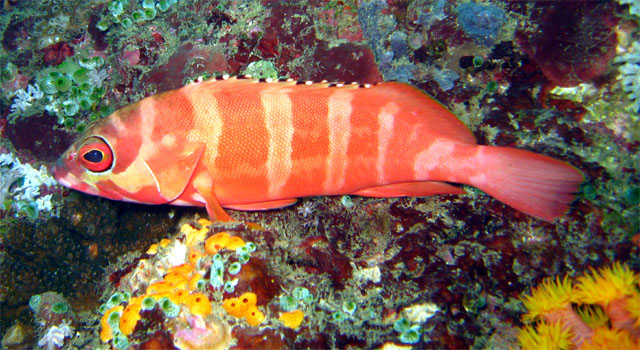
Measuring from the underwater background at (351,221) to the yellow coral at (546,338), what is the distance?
0.05 ft

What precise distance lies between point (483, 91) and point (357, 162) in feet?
5.17

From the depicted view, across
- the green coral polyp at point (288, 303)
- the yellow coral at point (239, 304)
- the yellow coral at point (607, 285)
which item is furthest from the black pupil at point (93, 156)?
the yellow coral at point (607, 285)

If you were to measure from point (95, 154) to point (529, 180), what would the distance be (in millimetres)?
3475

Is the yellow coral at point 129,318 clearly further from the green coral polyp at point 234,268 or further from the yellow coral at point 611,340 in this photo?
the yellow coral at point 611,340

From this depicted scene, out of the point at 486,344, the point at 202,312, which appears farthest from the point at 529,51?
the point at 202,312

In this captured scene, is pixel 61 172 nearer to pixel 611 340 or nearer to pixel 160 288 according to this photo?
pixel 160 288

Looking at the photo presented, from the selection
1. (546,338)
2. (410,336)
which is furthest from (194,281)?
(546,338)

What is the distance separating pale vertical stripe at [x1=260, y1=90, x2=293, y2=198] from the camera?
2758 millimetres

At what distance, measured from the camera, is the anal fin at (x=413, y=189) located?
2.94 meters

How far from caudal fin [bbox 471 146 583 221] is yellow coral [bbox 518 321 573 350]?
81 centimetres

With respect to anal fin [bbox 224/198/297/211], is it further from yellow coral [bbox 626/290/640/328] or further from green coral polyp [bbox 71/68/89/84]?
green coral polyp [bbox 71/68/89/84]

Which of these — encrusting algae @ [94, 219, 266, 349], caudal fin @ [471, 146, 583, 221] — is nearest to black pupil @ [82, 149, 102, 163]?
encrusting algae @ [94, 219, 266, 349]

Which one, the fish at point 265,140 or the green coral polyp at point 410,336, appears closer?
the green coral polyp at point 410,336

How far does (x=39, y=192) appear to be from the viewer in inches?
165
